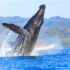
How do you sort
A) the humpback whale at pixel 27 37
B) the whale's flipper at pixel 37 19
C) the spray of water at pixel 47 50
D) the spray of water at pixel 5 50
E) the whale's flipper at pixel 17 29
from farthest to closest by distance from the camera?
the spray of water at pixel 47 50
the spray of water at pixel 5 50
the whale's flipper at pixel 37 19
the humpback whale at pixel 27 37
the whale's flipper at pixel 17 29

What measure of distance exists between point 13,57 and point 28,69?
6.93 metres

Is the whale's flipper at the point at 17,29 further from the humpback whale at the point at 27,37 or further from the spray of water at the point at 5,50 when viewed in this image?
the spray of water at the point at 5,50

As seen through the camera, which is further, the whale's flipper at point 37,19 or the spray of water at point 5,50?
the spray of water at point 5,50

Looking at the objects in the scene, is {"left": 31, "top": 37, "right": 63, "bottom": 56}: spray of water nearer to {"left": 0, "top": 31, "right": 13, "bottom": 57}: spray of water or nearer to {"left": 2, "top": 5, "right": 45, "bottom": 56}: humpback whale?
{"left": 2, "top": 5, "right": 45, "bottom": 56}: humpback whale

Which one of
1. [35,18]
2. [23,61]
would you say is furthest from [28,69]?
[35,18]

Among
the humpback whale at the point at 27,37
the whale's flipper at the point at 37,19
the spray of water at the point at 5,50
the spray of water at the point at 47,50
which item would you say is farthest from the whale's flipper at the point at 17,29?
the spray of water at the point at 47,50

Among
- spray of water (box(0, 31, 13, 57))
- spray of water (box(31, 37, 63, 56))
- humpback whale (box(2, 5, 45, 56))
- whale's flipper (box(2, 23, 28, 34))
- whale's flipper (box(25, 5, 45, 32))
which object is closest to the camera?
whale's flipper (box(2, 23, 28, 34))

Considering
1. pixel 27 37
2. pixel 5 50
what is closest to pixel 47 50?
pixel 5 50

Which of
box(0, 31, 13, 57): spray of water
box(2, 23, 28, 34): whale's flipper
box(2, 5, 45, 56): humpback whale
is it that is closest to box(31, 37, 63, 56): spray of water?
box(2, 5, 45, 56): humpback whale

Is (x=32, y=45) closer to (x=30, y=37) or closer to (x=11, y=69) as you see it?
(x=30, y=37)

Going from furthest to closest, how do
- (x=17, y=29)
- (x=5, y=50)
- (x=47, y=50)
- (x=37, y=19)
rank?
1. (x=47, y=50)
2. (x=5, y=50)
3. (x=37, y=19)
4. (x=17, y=29)

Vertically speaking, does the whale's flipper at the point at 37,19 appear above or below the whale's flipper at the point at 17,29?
above

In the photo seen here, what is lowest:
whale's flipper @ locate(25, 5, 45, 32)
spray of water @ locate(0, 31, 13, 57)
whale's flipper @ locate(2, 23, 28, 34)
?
spray of water @ locate(0, 31, 13, 57)

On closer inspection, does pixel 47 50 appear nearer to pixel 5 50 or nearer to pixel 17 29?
pixel 5 50
